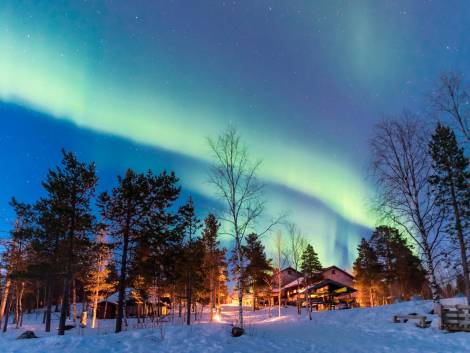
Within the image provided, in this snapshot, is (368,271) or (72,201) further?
(368,271)

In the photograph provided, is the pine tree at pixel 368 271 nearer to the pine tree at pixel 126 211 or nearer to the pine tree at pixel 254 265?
the pine tree at pixel 254 265

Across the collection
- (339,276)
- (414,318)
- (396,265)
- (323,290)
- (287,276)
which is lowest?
(323,290)

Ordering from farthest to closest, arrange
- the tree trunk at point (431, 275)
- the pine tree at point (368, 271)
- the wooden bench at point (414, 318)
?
the pine tree at point (368, 271) → the wooden bench at point (414, 318) → the tree trunk at point (431, 275)

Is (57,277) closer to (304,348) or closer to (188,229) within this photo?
(188,229)

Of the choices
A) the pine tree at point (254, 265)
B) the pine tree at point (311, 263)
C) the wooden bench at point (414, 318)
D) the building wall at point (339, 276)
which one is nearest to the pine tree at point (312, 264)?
the pine tree at point (311, 263)

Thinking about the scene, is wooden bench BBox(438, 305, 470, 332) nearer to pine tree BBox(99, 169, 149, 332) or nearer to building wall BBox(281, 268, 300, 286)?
pine tree BBox(99, 169, 149, 332)

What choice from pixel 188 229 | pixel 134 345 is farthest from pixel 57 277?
pixel 134 345

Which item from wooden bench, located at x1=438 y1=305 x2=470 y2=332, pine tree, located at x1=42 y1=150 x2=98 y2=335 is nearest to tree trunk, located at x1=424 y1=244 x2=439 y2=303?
wooden bench, located at x1=438 y1=305 x2=470 y2=332

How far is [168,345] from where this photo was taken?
38.6ft

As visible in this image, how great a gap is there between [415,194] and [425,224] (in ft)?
5.79

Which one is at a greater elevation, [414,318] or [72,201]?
[72,201]

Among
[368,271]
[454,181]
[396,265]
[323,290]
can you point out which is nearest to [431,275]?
[454,181]

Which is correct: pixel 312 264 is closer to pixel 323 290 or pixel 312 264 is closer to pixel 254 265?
pixel 323 290

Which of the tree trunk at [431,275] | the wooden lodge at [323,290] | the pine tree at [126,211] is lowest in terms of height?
the wooden lodge at [323,290]
